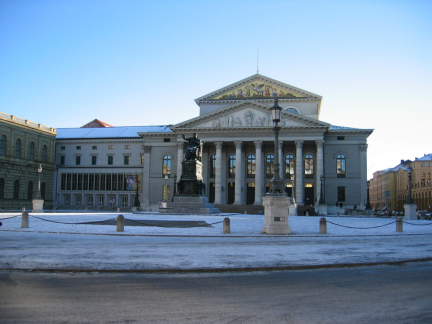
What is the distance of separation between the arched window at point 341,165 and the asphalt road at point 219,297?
64495 millimetres

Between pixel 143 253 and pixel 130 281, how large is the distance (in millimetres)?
4437

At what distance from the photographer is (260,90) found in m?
74.7

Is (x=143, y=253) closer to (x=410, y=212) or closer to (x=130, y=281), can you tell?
(x=130, y=281)

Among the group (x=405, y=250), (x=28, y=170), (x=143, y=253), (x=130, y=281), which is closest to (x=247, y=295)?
(x=130, y=281)

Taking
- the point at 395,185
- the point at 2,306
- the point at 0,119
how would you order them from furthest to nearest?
the point at 395,185 → the point at 0,119 → the point at 2,306

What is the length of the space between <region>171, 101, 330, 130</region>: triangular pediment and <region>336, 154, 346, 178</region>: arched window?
30.1ft

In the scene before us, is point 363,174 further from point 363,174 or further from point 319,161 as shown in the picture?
point 319,161

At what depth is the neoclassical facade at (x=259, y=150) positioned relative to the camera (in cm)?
7006

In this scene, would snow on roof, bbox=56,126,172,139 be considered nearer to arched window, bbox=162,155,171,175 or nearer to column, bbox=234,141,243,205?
arched window, bbox=162,155,171,175

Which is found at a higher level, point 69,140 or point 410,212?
point 69,140

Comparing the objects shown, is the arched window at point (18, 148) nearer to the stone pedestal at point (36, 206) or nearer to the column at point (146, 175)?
the column at point (146, 175)

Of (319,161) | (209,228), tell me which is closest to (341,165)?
(319,161)

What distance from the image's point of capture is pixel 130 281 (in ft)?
32.1

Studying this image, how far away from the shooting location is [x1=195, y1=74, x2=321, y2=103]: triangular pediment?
74125 mm
